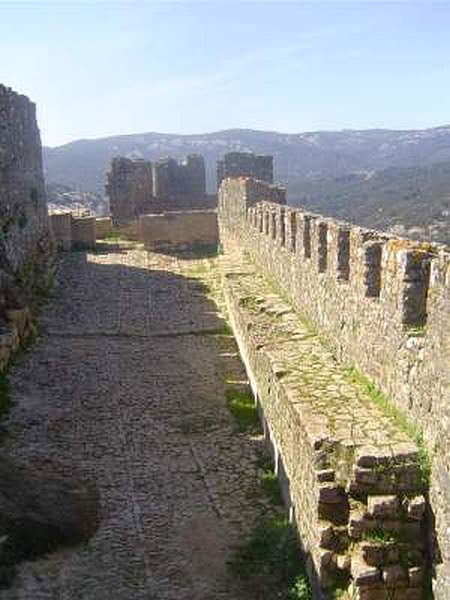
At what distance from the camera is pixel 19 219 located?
54.7 ft

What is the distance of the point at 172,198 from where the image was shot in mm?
27422

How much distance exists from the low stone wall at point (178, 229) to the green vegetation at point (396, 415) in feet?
53.3

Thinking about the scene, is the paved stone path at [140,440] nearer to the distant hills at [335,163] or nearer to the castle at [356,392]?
the castle at [356,392]

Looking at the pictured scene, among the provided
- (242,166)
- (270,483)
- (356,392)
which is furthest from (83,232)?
(356,392)

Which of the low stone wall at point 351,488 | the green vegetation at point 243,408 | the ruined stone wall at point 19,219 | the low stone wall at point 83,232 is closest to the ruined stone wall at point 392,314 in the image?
the low stone wall at point 351,488

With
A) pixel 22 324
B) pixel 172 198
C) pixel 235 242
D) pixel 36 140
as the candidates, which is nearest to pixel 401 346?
pixel 22 324

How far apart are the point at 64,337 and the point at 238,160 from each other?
13.1m

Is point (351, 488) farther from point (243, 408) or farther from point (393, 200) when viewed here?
point (393, 200)

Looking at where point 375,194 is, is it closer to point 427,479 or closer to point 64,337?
point 64,337

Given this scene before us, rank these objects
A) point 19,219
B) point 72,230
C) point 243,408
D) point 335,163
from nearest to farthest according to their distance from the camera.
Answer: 1. point 243,408
2. point 19,219
3. point 72,230
4. point 335,163

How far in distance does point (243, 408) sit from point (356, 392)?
12.0 feet

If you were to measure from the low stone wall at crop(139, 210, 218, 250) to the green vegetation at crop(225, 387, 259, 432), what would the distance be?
41.5 ft

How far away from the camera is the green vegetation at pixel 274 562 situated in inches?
251

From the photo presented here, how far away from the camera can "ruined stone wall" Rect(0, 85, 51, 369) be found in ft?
43.5
